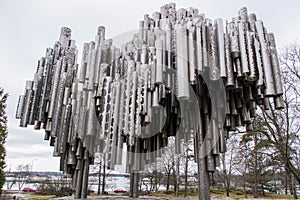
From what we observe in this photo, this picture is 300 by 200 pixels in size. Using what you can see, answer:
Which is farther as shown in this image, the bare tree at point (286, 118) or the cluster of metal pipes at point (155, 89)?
the bare tree at point (286, 118)

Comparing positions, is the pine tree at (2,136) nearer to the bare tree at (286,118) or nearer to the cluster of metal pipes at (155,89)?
the cluster of metal pipes at (155,89)

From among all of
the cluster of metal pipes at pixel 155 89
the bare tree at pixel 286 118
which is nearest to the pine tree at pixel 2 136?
the cluster of metal pipes at pixel 155 89

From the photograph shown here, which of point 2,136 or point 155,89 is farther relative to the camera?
point 2,136

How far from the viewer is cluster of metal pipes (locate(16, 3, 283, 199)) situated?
440 cm

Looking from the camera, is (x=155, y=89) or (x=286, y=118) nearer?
(x=155, y=89)

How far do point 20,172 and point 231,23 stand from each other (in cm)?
3596

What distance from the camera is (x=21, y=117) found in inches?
234

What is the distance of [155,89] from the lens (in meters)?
4.65

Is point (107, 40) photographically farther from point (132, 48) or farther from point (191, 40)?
point (191, 40)

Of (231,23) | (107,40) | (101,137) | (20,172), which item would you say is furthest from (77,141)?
(20,172)

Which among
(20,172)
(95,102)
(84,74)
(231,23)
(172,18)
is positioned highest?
(172,18)

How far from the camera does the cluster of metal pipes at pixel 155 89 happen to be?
440 centimetres

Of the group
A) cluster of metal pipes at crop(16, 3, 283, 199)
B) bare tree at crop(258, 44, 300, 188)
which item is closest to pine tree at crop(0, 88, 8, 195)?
cluster of metal pipes at crop(16, 3, 283, 199)

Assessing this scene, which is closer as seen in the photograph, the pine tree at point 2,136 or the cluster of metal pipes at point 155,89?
the cluster of metal pipes at point 155,89
